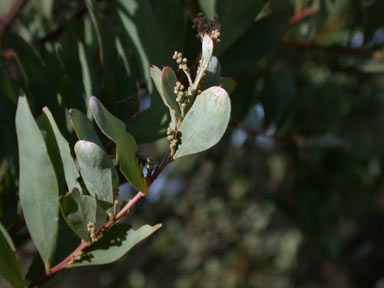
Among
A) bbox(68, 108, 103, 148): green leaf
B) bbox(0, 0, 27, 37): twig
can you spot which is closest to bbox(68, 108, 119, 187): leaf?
bbox(68, 108, 103, 148): green leaf

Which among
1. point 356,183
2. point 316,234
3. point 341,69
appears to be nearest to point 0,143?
point 341,69

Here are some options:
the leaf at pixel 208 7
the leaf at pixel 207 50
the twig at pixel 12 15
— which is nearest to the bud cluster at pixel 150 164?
the leaf at pixel 207 50

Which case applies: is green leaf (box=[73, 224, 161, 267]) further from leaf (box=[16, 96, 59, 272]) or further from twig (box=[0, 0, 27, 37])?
twig (box=[0, 0, 27, 37])

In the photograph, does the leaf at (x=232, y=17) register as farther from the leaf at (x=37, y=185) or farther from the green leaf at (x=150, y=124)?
the leaf at (x=37, y=185)

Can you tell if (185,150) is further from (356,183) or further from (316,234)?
(356,183)

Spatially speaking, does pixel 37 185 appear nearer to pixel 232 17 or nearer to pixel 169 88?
pixel 169 88

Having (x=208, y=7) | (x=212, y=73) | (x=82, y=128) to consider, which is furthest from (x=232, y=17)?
(x=82, y=128)
